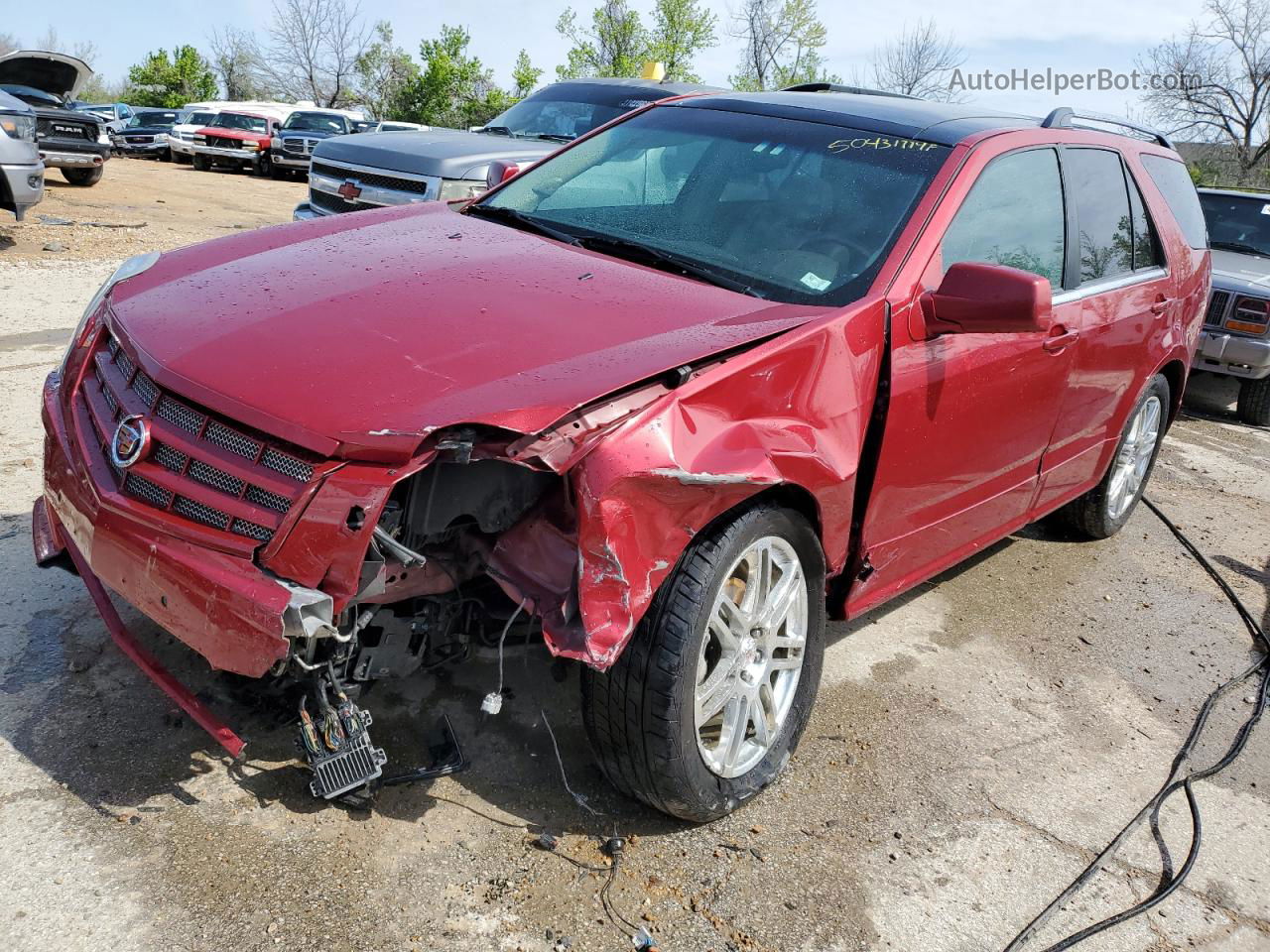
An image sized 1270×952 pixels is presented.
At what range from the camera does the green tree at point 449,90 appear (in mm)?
43281

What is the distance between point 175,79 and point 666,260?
56843mm

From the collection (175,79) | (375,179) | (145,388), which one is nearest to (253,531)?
(145,388)

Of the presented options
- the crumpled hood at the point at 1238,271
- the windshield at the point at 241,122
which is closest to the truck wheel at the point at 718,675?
the crumpled hood at the point at 1238,271

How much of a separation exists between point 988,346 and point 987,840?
58.9 inches

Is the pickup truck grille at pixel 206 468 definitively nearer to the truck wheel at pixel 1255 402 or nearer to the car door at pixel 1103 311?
the car door at pixel 1103 311

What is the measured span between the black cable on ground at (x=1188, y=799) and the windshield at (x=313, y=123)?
25039 millimetres

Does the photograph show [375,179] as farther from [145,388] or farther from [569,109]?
[145,388]

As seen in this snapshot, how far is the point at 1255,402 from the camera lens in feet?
29.4

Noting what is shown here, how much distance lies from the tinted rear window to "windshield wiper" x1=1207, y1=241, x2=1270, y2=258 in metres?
5.13

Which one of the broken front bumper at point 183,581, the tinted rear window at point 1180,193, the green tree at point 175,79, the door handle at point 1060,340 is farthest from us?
the green tree at point 175,79

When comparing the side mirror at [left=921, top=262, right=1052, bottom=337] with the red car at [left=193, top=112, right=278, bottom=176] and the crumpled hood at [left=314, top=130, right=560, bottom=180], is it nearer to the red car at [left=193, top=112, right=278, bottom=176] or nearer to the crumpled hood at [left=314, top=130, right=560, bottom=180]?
the crumpled hood at [left=314, top=130, right=560, bottom=180]

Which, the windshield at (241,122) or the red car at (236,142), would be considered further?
the windshield at (241,122)

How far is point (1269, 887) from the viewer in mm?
2941

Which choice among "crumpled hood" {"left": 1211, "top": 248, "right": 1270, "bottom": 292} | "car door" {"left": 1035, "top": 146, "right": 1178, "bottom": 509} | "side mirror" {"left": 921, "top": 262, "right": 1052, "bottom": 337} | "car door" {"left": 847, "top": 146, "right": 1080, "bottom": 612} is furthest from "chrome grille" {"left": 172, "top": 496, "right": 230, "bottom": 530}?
"crumpled hood" {"left": 1211, "top": 248, "right": 1270, "bottom": 292}
